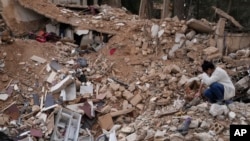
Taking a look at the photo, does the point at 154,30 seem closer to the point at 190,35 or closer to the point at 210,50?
the point at 190,35

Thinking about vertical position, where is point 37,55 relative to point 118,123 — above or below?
above

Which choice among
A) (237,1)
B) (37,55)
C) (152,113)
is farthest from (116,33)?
(237,1)

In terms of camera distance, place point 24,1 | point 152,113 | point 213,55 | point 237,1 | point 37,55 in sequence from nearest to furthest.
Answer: point 152,113 < point 213,55 < point 37,55 < point 24,1 < point 237,1

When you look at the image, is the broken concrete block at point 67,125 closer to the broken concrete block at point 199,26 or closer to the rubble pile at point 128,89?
the rubble pile at point 128,89

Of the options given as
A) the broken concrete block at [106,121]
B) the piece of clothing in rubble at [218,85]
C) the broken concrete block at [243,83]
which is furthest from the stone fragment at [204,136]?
the broken concrete block at [106,121]

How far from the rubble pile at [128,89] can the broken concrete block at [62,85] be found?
2 centimetres

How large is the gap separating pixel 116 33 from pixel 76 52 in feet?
4.03

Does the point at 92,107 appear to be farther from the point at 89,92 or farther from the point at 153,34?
the point at 153,34

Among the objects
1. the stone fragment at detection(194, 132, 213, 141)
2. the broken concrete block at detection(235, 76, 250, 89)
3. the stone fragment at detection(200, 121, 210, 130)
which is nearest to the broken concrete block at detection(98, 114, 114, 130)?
the stone fragment at detection(200, 121, 210, 130)

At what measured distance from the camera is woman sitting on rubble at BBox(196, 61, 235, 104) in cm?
757

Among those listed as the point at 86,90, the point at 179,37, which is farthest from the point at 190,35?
the point at 86,90

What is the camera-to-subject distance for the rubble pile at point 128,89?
302 inches

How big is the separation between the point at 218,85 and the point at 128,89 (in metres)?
2.49

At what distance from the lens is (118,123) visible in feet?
29.0
